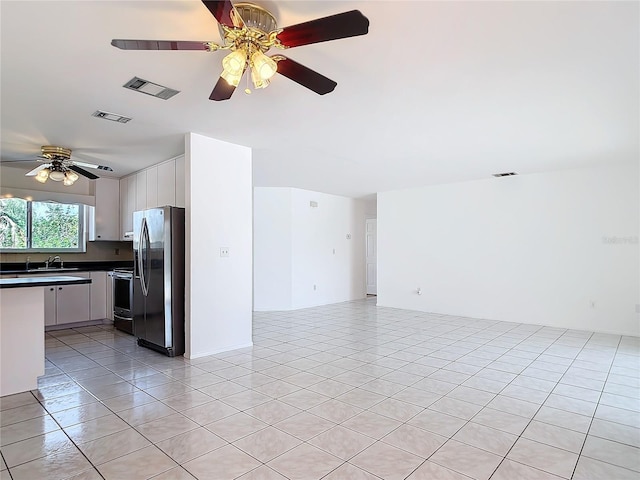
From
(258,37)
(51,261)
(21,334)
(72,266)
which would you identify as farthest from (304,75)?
(72,266)

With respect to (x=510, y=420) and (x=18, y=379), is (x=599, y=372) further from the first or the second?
(x=18, y=379)

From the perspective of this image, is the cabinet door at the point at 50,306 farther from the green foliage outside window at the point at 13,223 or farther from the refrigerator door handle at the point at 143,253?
the refrigerator door handle at the point at 143,253

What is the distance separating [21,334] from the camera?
3.15 meters

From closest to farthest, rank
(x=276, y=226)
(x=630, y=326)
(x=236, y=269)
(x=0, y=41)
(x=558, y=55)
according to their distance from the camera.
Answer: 1. (x=0, y=41)
2. (x=558, y=55)
3. (x=236, y=269)
4. (x=630, y=326)
5. (x=276, y=226)

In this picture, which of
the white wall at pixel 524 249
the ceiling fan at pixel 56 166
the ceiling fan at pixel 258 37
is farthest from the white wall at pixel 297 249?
the ceiling fan at pixel 258 37

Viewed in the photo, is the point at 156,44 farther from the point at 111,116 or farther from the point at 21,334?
the point at 21,334

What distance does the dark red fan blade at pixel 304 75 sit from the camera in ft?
6.73

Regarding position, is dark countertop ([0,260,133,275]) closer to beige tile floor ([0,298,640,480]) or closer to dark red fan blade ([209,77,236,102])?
beige tile floor ([0,298,640,480])

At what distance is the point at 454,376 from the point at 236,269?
2.68 m

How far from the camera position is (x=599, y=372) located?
3.65 m

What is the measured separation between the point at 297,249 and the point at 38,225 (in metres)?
4.45

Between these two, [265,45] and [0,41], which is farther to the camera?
[0,41]

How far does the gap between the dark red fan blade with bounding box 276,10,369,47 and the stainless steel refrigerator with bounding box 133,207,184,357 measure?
2.88 m

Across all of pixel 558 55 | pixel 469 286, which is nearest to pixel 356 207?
pixel 469 286
